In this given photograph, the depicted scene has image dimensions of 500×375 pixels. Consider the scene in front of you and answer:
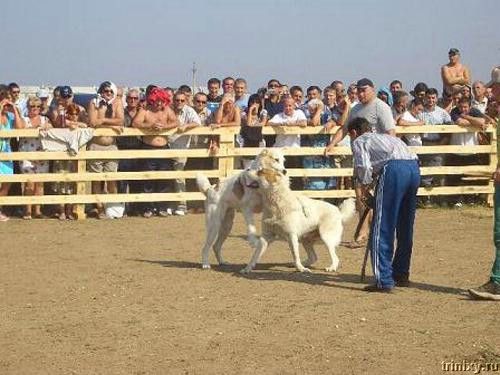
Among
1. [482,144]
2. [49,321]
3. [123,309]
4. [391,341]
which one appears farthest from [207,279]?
[482,144]

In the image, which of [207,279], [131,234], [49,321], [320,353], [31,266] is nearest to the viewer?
[320,353]

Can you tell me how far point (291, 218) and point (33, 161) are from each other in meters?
6.32

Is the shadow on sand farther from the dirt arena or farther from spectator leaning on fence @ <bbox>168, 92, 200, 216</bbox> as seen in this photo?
spectator leaning on fence @ <bbox>168, 92, 200, 216</bbox>

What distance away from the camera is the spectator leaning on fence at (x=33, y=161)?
47.6 feet

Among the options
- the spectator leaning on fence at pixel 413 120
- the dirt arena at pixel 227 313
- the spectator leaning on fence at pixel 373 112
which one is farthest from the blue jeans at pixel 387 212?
the spectator leaning on fence at pixel 413 120

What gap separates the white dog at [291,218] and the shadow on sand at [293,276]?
17cm

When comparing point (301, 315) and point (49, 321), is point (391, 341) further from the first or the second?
point (49, 321)

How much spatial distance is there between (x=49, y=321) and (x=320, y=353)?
242 cm

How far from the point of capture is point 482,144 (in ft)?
53.2

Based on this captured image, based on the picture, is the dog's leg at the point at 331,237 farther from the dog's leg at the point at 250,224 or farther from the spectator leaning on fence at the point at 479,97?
the spectator leaning on fence at the point at 479,97

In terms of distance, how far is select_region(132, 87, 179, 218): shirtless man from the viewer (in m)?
14.7

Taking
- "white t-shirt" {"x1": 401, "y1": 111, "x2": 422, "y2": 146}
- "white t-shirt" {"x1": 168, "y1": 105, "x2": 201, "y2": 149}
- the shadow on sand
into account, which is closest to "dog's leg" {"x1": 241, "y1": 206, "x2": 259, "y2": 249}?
the shadow on sand

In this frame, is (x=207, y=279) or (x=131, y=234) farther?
(x=131, y=234)

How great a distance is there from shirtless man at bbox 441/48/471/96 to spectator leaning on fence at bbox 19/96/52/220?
7263 mm
